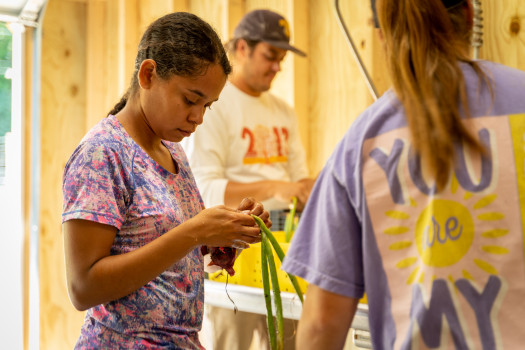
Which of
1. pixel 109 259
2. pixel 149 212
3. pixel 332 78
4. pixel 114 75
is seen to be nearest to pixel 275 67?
pixel 332 78

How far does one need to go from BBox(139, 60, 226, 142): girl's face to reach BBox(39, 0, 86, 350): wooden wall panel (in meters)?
3.40

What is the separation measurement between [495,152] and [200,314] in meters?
0.77

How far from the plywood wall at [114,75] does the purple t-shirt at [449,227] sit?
220 cm

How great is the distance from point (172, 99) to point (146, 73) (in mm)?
83

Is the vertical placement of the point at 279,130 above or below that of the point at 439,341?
above

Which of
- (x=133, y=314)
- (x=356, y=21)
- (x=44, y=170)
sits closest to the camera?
(x=133, y=314)

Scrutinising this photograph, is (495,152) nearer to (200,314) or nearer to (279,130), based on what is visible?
(200,314)

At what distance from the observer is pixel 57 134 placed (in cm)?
476

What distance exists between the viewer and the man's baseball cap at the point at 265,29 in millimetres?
2887

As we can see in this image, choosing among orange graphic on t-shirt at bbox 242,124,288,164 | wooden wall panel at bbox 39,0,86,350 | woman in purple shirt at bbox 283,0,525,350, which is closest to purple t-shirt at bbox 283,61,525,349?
woman in purple shirt at bbox 283,0,525,350

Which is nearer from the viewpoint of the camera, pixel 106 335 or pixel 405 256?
pixel 405 256

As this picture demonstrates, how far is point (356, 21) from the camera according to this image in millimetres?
3154

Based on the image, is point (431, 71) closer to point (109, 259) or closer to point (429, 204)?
point (429, 204)

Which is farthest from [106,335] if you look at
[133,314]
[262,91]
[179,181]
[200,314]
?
[262,91]
